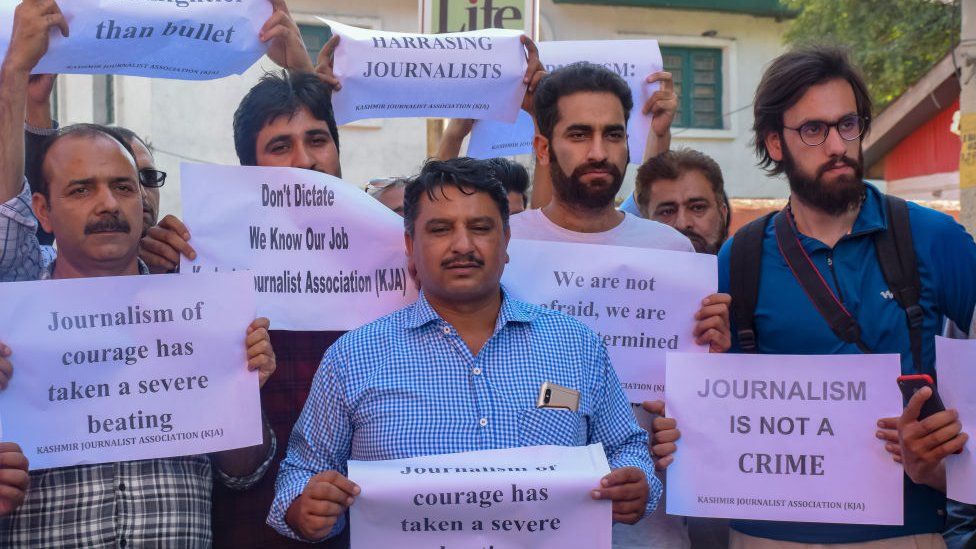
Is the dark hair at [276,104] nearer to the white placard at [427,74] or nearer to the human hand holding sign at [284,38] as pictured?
the human hand holding sign at [284,38]

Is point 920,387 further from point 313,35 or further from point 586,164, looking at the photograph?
point 313,35

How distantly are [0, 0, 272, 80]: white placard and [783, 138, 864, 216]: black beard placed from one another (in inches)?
88.9

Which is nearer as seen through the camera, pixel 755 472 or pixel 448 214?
pixel 448 214

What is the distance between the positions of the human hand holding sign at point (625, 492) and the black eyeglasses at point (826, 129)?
144cm

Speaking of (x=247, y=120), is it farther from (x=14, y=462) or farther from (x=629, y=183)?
(x=629, y=183)

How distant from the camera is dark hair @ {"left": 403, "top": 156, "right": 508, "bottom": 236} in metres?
3.62

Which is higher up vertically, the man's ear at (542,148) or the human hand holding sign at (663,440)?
the man's ear at (542,148)

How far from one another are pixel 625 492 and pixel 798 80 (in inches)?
67.3

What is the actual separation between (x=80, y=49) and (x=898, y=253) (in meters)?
3.09

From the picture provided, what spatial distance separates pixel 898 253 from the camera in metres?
3.83

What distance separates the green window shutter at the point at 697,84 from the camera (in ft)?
62.6

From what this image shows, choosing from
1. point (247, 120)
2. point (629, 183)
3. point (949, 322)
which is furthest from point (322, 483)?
point (629, 183)

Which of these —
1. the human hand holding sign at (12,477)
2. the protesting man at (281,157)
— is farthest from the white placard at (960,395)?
the human hand holding sign at (12,477)

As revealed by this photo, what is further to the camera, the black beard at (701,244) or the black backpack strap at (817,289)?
the black beard at (701,244)
